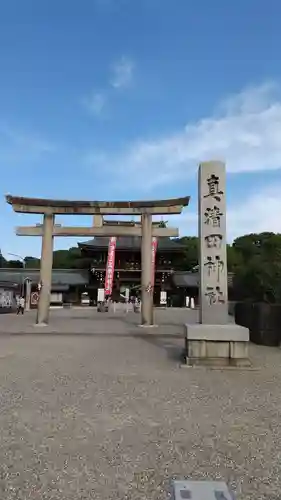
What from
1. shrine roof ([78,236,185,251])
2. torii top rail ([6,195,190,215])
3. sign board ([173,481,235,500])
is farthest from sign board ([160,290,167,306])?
sign board ([173,481,235,500])

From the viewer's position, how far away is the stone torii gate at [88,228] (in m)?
17.2

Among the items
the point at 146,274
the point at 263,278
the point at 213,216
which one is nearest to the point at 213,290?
the point at 213,216

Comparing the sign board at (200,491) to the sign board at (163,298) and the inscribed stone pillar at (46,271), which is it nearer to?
the inscribed stone pillar at (46,271)

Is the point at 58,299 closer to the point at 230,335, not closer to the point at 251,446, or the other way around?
the point at 230,335

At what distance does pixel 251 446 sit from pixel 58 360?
545 centimetres

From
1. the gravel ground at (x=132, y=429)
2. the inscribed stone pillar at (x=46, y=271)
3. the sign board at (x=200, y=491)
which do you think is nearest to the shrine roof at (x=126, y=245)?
the inscribed stone pillar at (x=46, y=271)

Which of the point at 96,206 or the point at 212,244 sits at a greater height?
the point at 96,206

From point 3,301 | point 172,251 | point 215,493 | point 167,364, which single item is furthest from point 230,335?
point 172,251

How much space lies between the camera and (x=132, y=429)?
4090 mm

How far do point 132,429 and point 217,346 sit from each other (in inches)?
156

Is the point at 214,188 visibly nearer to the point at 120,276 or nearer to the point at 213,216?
the point at 213,216

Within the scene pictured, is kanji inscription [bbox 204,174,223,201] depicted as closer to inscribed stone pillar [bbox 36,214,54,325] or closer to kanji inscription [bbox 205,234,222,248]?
kanji inscription [bbox 205,234,222,248]

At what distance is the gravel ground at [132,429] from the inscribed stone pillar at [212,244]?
136 cm

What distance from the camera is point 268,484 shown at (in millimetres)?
2898
